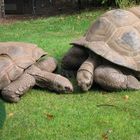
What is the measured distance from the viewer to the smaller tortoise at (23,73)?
235 inches

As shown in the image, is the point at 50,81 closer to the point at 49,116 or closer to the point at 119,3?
the point at 49,116

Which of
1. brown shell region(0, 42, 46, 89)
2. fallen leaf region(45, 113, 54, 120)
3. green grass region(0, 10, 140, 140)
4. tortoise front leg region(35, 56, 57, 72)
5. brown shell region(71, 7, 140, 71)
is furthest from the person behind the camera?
tortoise front leg region(35, 56, 57, 72)

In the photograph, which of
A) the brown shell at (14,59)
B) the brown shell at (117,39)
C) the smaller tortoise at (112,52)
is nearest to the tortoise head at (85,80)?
the smaller tortoise at (112,52)

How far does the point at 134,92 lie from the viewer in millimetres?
6121

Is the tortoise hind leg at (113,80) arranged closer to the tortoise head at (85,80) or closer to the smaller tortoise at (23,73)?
the tortoise head at (85,80)

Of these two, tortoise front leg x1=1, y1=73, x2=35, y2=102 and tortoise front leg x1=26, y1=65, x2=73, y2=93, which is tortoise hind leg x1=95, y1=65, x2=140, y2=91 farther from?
tortoise front leg x1=1, y1=73, x2=35, y2=102

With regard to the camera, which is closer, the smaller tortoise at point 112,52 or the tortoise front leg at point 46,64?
the smaller tortoise at point 112,52

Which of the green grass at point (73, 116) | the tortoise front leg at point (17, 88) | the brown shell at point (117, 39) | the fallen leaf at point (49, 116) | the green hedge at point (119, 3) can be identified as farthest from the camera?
the green hedge at point (119, 3)

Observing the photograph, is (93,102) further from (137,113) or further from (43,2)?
(43,2)

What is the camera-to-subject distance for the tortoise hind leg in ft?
20.1

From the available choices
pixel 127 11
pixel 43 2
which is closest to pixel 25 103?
pixel 127 11

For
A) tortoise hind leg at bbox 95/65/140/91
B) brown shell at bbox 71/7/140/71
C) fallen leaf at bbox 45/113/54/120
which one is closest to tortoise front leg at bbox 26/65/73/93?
tortoise hind leg at bbox 95/65/140/91

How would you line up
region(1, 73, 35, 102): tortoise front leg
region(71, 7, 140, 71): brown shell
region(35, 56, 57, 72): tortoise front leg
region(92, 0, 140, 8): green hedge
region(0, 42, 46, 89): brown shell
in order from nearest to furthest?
region(1, 73, 35, 102): tortoise front leg
region(0, 42, 46, 89): brown shell
region(71, 7, 140, 71): brown shell
region(35, 56, 57, 72): tortoise front leg
region(92, 0, 140, 8): green hedge

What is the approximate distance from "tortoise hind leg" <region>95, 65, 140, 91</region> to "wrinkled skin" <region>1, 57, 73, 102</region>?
0.40m
